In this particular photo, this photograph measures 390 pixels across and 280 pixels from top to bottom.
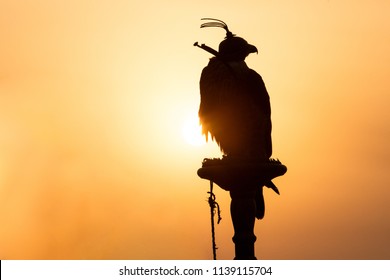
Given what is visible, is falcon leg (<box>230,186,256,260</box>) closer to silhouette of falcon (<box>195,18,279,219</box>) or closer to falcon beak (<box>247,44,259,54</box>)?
silhouette of falcon (<box>195,18,279,219</box>)

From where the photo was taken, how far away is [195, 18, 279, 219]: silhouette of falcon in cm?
1630

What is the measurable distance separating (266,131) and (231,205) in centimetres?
182

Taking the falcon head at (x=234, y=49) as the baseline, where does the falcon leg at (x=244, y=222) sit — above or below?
below

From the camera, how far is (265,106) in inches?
655

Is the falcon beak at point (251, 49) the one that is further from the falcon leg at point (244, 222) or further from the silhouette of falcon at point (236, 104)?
the falcon leg at point (244, 222)

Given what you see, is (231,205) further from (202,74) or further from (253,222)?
(202,74)

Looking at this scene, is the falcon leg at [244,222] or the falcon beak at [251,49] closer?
the falcon leg at [244,222]

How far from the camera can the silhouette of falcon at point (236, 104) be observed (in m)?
16.3

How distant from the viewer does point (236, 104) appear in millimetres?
16281

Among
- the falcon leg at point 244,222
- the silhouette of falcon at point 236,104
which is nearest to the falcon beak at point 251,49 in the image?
the silhouette of falcon at point 236,104

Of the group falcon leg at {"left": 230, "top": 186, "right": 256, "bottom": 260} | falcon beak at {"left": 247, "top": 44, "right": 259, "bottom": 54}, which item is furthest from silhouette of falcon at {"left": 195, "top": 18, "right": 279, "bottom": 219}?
falcon leg at {"left": 230, "top": 186, "right": 256, "bottom": 260}

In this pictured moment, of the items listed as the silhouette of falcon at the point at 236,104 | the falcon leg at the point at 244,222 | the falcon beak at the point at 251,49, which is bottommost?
the falcon leg at the point at 244,222

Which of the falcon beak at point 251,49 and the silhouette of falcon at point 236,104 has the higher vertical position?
the falcon beak at point 251,49
